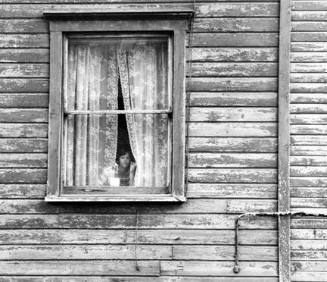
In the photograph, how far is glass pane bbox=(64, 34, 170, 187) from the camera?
7633 millimetres

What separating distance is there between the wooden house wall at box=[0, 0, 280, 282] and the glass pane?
283mm

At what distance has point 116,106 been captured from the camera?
304 inches

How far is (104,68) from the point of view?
775cm

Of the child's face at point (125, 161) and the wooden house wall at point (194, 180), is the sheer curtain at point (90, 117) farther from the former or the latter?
the wooden house wall at point (194, 180)

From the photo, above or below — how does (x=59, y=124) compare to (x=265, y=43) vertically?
below

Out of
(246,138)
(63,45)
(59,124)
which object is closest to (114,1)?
(63,45)

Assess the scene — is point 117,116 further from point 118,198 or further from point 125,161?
point 118,198

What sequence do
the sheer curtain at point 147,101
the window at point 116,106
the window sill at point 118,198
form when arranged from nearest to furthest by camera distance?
the window sill at point 118,198, the window at point 116,106, the sheer curtain at point 147,101

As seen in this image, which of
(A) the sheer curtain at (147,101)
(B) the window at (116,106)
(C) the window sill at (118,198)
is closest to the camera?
(C) the window sill at (118,198)

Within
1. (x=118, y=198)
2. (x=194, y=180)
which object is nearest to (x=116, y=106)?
(x=118, y=198)

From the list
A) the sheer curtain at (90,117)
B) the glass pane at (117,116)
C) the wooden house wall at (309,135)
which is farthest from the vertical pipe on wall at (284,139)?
the sheer curtain at (90,117)

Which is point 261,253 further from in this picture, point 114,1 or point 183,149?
point 114,1

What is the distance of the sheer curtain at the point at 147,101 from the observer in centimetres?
762

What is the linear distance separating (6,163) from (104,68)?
137cm
